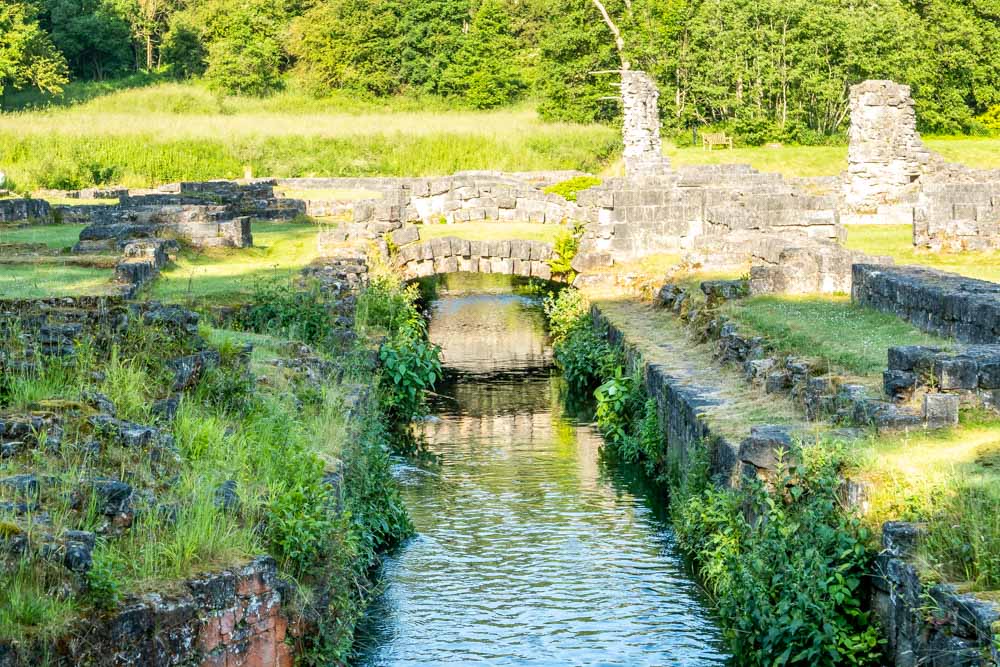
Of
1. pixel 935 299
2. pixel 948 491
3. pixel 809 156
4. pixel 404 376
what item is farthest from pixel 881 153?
pixel 948 491

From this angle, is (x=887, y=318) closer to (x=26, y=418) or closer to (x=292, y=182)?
(x=26, y=418)

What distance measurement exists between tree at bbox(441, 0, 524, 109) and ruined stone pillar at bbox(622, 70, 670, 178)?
19675 mm

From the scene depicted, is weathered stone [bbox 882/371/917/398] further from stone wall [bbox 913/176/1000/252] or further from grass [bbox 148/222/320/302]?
stone wall [bbox 913/176/1000/252]

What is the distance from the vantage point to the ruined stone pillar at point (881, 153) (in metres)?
34.2

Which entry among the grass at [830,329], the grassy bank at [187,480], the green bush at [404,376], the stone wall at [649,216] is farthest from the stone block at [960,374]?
the stone wall at [649,216]

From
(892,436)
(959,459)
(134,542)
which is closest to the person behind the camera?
(134,542)

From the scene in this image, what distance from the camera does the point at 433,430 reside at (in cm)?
1938

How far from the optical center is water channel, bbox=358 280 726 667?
10648 millimetres

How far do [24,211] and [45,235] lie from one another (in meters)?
3.02

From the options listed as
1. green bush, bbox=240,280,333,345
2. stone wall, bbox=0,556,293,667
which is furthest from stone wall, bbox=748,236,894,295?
stone wall, bbox=0,556,293,667

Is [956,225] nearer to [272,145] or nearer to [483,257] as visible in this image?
[483,257]

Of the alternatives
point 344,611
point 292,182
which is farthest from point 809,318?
point 292,182

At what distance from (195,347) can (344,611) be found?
3.06 metres

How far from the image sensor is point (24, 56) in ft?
174
